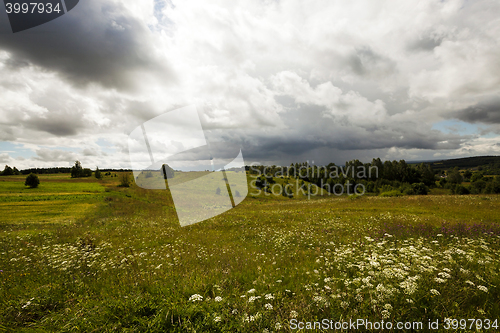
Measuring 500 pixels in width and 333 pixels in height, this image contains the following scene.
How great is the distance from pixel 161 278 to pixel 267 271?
332cm

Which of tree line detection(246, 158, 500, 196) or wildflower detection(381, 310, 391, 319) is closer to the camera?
wildflower detection(381, 310, 391, 319)

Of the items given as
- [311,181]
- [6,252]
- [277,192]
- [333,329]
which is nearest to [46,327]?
[333,329]

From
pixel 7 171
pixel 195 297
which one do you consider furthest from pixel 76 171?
pixel 195 297

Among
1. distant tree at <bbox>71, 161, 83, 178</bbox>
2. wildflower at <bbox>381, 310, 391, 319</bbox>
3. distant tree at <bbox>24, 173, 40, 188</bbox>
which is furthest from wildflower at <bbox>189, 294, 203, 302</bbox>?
distant tree at <bbox>71, 161, 83, 178</bbox>

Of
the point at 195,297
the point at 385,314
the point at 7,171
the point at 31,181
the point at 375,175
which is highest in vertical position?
the point at 7,171

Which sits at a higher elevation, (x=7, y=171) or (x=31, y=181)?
(x=7, y=171)

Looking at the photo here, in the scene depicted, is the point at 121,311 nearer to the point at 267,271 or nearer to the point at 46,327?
the point at 46,327

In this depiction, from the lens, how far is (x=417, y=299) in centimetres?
362

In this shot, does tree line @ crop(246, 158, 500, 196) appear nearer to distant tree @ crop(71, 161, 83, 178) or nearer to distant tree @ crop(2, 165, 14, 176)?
distant tree @ crop(71, 161, 83, 178)

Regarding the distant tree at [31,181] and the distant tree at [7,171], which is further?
the distant tree at [7,171]

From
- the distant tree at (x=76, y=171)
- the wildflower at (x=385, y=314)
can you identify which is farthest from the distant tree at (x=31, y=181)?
the wildflower at (x=385, y=314)

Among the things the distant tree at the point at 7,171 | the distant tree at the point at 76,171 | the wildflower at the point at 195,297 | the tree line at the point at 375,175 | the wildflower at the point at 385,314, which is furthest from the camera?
the tree line at the point at 375,175

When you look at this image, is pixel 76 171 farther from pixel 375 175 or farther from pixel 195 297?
pixel 375 175

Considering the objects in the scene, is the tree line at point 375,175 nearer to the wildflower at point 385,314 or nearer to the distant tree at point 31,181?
the distant tree at point 31,181
